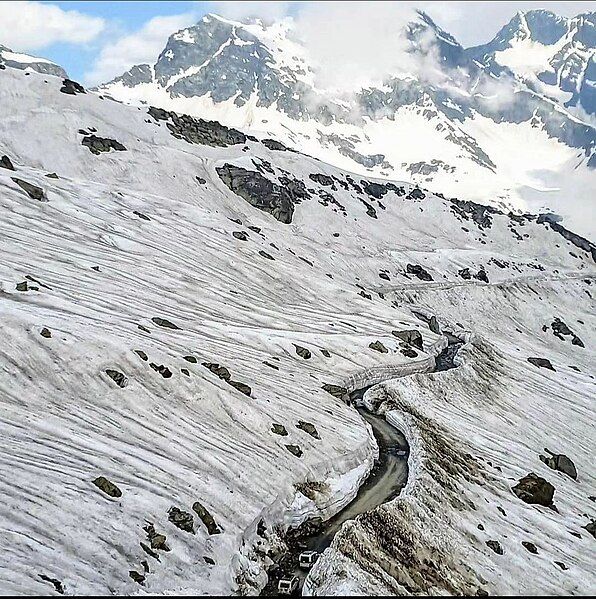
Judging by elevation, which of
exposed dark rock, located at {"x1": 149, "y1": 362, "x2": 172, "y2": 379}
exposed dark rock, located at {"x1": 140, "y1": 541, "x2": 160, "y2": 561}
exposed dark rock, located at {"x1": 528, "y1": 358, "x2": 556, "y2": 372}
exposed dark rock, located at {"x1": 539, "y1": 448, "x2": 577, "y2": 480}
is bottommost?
exposed dark rock, located at {"x1": 140, "y1": 541, "x2": 160, "y2": 561}

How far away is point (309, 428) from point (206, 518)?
1274cm

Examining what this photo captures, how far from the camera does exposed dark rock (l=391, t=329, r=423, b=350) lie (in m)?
69.3

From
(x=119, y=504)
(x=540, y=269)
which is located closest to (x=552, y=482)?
(x=119, y=504)

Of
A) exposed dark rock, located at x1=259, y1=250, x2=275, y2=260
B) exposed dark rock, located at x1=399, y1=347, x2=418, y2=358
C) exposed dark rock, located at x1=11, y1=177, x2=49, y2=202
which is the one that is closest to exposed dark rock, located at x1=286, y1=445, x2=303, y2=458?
exposed dark rock, located at x1=399, y1=347, x2=418, y2=358

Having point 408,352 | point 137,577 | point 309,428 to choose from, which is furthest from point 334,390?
point 137,577

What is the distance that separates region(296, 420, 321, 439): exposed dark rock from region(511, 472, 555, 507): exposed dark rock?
45.8 feet

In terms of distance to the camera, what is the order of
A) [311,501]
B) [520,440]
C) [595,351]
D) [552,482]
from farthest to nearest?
[595,351] < [520,440] < [552,482] < [311,501]

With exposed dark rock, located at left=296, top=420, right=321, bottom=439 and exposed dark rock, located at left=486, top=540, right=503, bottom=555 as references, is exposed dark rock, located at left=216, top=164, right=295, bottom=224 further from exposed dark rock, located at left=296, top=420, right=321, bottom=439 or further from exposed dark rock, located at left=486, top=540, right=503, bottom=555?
exposed dark rock, located at left=486, top=540, right=503, bottom=555

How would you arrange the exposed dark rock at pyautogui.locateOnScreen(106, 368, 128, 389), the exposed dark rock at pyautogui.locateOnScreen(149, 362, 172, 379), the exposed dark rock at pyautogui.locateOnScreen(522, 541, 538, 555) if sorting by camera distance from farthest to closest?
1. the exposed dark rock at pyautogui.locateOnScreen(149, 362, 172, 379)
2. the exposed dark rock at pyautogui.locateOnScreen(106, 368, 128, 389)
3. the exposed dark rock at pyautogui.locateOnScreen(522, 541, 538, 555)

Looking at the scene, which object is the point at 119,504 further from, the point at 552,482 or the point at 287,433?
the point at 552,482

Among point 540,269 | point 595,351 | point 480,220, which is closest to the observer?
point 595,351

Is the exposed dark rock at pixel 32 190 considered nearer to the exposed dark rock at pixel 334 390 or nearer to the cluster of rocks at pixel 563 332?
the exposed dark rock at pixel 334 390

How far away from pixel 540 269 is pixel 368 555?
12888cm

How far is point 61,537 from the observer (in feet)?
83.3
